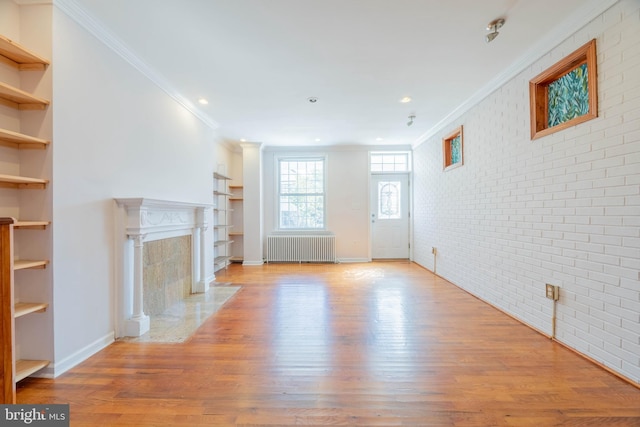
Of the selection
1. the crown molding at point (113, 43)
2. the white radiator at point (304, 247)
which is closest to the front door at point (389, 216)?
the white radiator at point (304, 247)

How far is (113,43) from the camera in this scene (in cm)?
238

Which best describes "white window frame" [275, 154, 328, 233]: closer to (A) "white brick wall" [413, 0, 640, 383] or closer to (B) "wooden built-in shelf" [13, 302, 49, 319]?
(A) "white brick wall" [413, 0, 640, 383]

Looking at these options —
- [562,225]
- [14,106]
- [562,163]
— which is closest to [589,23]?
[562,163]

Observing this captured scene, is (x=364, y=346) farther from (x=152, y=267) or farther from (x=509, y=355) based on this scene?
(x=152, y=267)

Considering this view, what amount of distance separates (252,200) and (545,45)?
515 cm

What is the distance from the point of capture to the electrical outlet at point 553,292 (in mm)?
2357

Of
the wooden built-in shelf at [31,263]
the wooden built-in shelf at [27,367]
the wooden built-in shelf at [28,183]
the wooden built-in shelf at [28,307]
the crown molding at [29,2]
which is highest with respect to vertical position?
the crown molding at [29,2]

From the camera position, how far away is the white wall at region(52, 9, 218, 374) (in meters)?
1.95

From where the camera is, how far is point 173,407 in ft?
5.30

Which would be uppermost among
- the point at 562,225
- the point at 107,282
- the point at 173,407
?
the point at 562,225

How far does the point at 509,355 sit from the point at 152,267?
355 centimetres

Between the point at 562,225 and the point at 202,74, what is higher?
the point at 202,74

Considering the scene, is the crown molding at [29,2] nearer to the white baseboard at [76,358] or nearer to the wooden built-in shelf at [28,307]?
the wooden built-in shelf at [28,307]

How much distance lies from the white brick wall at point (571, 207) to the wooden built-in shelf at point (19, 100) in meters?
4.01
